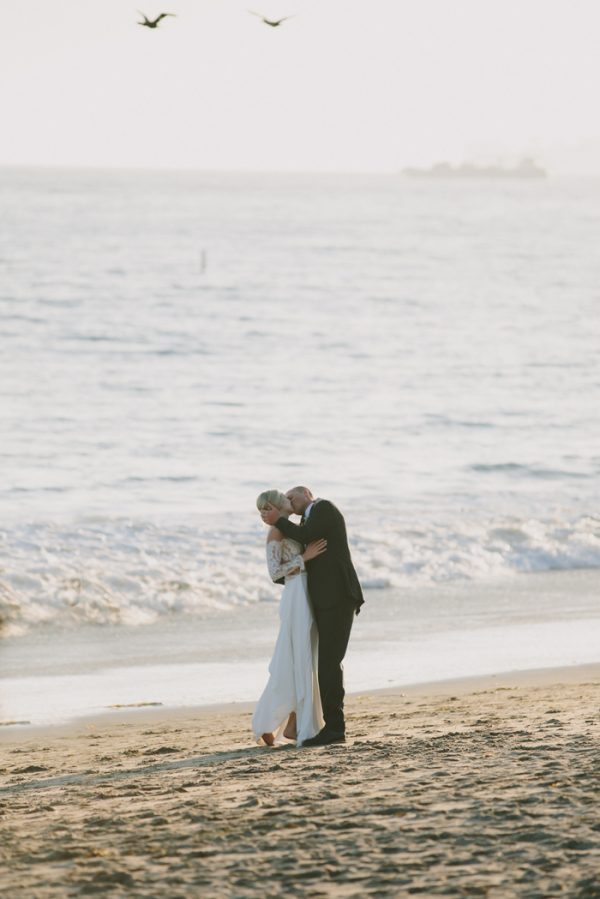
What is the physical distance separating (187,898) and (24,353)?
1332 inches

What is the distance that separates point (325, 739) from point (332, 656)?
463 millimetres

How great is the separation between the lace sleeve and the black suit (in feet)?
0.25

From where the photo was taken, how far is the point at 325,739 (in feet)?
26.6

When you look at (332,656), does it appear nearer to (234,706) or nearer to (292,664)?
(292,664)

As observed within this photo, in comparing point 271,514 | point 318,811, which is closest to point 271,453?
point 271,514

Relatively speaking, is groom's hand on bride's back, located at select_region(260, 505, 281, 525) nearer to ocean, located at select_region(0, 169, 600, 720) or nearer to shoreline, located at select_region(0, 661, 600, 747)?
shoreline, located at select_region(0, 661, 600, 747)

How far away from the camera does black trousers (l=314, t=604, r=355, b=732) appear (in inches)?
319

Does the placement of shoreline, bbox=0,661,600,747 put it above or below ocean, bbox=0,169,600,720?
below

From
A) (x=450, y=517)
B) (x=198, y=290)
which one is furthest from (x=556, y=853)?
(x=198, y=290)

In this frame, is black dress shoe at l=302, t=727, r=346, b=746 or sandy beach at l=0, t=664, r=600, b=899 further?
black dress shoe at l=302, t=727, r=346, b=746

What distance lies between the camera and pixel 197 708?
10023 mm

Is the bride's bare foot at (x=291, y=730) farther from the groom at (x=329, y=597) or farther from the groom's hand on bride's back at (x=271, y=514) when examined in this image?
the groom's hand on bride's back at (x=271, y=514)

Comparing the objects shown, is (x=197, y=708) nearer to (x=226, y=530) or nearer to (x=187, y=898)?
(x=187, y=898)

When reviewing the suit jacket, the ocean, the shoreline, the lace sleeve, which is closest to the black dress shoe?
the suit jacket
